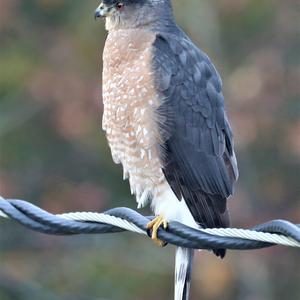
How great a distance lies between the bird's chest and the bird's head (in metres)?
0.21

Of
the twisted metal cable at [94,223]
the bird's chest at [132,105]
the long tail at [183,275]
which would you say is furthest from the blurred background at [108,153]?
the twisted metal cable at [94,223]

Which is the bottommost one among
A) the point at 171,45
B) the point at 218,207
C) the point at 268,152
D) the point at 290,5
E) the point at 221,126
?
the point at 218,207

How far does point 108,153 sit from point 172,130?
7623 mm

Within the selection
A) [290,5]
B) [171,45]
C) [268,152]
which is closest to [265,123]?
[268,152]

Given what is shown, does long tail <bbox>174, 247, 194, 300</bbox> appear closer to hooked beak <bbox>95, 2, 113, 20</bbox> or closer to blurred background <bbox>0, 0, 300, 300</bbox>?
hooked beak <bbox>95, 2, 113, 20</bbox>

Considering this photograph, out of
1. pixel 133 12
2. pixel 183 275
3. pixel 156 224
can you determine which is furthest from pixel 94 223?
pixel 133 12

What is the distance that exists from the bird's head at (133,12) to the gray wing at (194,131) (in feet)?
0.93

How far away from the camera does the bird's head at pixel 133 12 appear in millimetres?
6760

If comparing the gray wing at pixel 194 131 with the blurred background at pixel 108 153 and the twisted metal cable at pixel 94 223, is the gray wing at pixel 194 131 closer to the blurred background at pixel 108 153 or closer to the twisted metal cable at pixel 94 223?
the twisted metal cable at pixel 94 223

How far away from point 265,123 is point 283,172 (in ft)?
2.11

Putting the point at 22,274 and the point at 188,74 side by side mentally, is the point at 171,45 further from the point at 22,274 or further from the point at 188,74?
the point at 22,274

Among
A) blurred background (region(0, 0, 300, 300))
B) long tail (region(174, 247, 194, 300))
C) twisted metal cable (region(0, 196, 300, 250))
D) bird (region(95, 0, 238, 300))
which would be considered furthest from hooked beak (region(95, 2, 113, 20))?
blurred background (region(0, 0, 300, 300))

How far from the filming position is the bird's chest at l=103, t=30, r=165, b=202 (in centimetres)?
616

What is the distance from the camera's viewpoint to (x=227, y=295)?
13492mm
